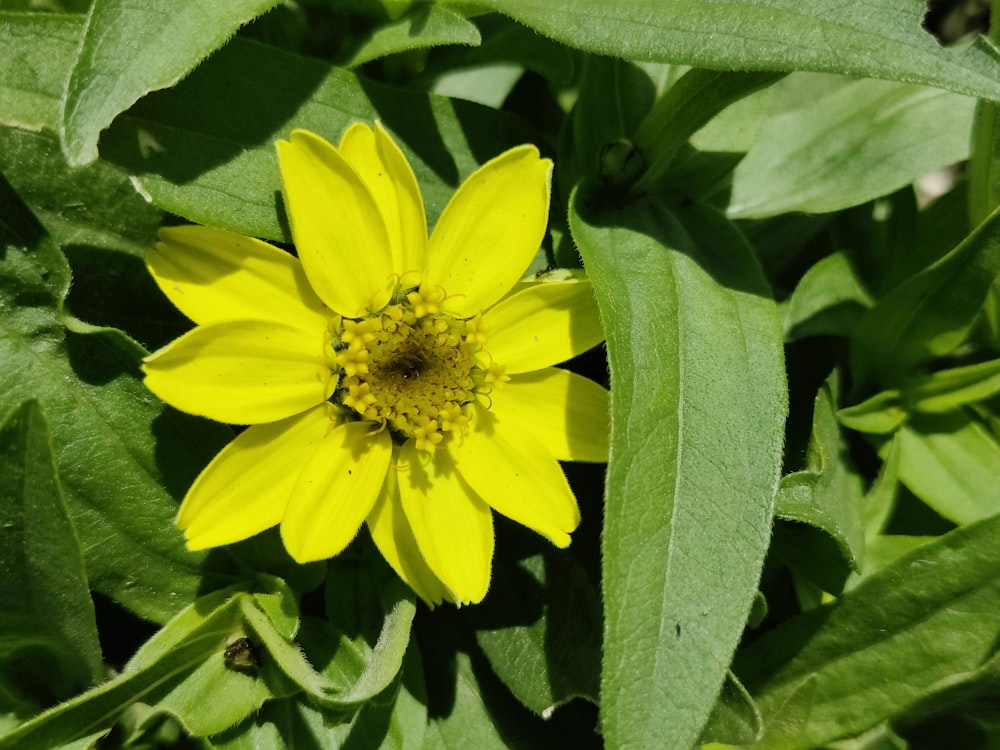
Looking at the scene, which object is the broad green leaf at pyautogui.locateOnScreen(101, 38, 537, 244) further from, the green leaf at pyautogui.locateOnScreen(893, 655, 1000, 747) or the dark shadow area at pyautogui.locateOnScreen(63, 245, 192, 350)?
the green leaf at pyautogui.locateOnScreen(893, 655, 1000, 747)

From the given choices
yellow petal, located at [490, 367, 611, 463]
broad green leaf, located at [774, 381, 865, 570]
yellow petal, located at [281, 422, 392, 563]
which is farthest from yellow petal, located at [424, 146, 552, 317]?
broad green leaf, located at [774, 381, 865, 570]

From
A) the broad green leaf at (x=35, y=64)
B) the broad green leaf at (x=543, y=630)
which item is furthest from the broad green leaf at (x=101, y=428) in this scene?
the broad green leaf at (x=543, y=630)

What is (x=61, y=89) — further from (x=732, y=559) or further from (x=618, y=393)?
(x=732, y=559)

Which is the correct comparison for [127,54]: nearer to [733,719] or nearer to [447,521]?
[447,521]

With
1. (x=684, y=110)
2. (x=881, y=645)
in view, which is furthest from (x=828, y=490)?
(x=684, y=110)

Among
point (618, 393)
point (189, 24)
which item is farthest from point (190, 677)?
point (189, 24)
